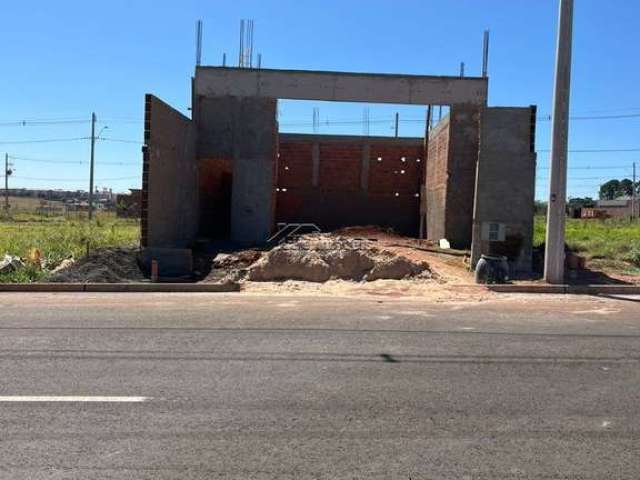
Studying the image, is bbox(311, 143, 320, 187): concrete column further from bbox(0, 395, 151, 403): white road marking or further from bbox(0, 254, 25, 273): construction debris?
bbox(0, 395, 151, 403): white road marking

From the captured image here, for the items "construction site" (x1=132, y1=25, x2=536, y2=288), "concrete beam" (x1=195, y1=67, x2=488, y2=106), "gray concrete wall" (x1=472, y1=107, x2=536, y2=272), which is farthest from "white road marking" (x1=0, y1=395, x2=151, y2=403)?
"concrete beam" (x1=195, y1=67, x2=488, y2=106)

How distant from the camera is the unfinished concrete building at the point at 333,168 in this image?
57.2ft

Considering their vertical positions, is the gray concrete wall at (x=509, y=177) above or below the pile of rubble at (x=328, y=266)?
above

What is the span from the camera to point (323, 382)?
630cm

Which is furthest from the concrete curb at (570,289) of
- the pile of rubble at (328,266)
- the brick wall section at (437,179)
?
the brick wall section at (437,179)

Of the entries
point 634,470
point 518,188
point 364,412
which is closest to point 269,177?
point 518,188

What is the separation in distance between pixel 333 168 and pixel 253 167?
6.94 meters

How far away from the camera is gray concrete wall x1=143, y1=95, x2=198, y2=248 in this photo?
17.0 m

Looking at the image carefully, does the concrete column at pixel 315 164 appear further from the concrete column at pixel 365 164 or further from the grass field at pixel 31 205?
the grass field at pixel 31 205

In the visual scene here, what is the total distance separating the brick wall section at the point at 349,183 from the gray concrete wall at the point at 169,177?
6530 millimetres

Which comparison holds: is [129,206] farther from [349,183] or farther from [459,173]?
[459,173]

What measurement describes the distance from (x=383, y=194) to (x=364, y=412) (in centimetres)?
2264

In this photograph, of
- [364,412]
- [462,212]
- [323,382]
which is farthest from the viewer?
[462,212]

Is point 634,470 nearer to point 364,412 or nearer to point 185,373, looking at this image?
point 364,412
